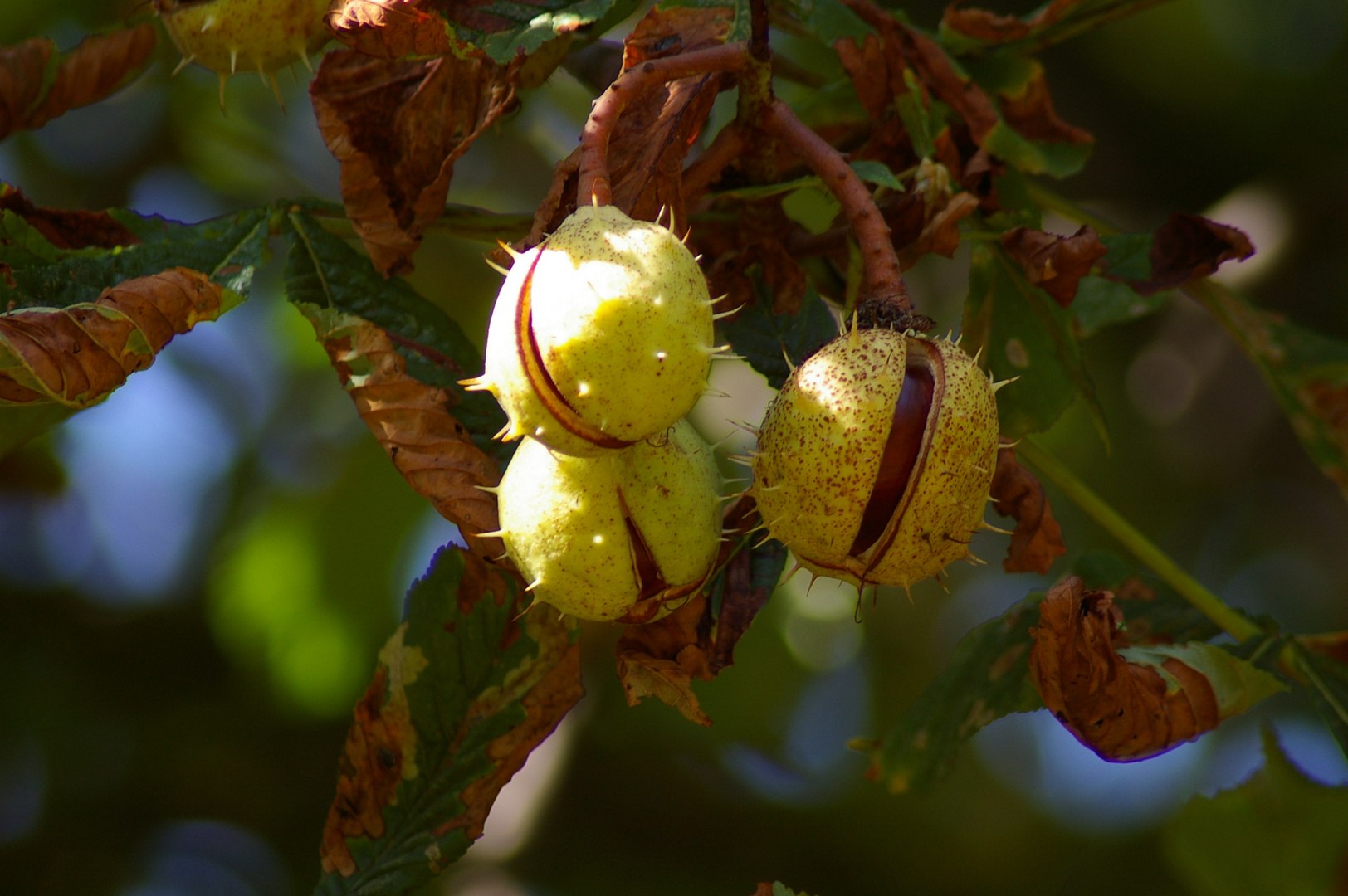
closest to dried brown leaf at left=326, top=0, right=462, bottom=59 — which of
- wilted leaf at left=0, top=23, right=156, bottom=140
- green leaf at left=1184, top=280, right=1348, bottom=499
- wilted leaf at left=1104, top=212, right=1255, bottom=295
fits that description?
wilted leaf at left=0, top=23, right=156, bottom=140

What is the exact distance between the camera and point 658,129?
115cm

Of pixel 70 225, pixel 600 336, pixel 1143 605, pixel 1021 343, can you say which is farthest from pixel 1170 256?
pixel 70 225

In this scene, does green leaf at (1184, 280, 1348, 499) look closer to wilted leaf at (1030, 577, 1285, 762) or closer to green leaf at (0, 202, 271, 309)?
wilted leaf at (1030, 577, 1285, 762)

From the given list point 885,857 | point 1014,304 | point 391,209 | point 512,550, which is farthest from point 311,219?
point 885,857

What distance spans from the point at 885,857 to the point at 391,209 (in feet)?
7.11

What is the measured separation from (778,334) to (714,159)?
0.77ft

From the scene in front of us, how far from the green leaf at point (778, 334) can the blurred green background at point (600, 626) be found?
47.3 inches

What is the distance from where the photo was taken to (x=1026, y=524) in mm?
1292

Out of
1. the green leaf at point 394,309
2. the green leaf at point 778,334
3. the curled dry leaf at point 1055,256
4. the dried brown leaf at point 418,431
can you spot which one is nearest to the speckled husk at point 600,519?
the dried brown leaf at point 418,431

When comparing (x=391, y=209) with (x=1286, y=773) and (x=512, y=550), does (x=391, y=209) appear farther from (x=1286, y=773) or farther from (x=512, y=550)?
(x=1286, y=773)

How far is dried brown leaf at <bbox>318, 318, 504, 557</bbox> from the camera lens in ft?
3.78

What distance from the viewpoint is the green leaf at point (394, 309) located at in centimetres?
125

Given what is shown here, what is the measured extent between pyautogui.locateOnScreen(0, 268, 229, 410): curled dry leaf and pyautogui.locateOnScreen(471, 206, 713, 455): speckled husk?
1.40 feet

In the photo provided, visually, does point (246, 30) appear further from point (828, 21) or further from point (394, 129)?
point (828, 21)
